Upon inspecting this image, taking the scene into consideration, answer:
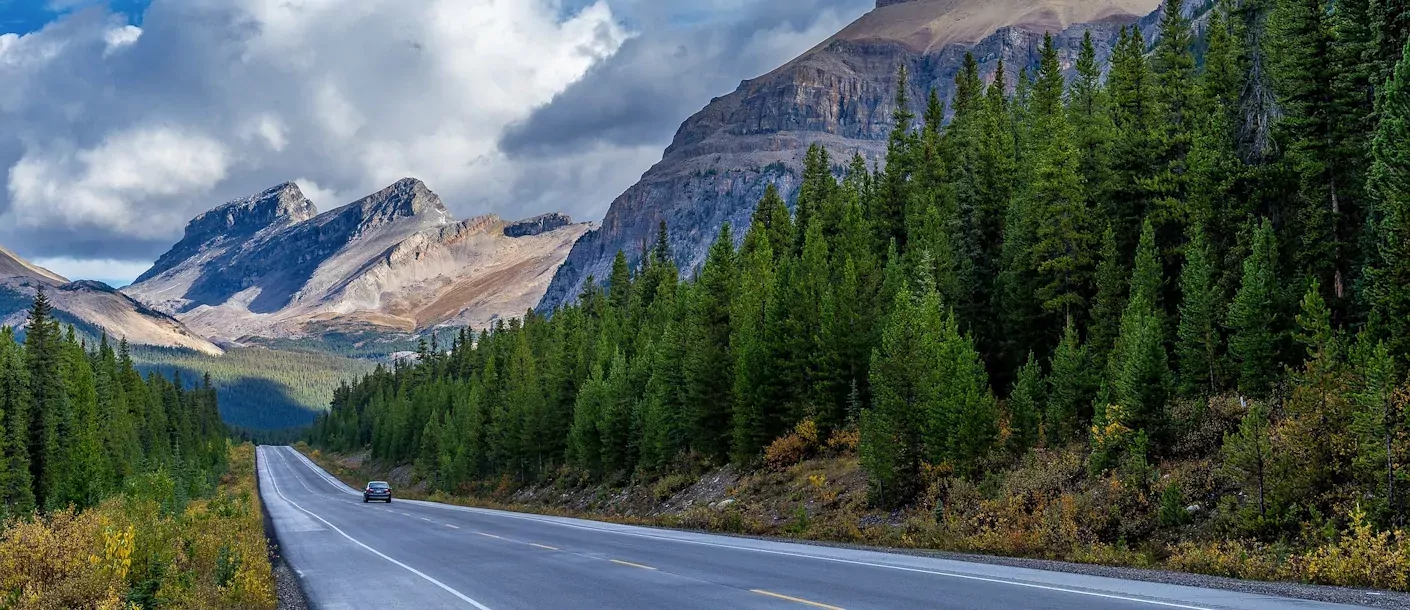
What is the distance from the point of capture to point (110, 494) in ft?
209

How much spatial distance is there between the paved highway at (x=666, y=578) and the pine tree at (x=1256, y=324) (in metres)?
12.6

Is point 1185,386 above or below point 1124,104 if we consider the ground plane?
below

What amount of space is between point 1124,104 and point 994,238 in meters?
9.44

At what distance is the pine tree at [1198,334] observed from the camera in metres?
28.7

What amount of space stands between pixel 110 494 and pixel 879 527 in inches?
2336

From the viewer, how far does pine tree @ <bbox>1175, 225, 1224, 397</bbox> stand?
28.7 meters

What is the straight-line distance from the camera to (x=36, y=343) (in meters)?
68.7

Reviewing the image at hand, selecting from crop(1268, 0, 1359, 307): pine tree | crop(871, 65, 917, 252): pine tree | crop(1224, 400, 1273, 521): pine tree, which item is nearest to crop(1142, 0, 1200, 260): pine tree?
crop(1268, 0, 1359, 307): pine tree

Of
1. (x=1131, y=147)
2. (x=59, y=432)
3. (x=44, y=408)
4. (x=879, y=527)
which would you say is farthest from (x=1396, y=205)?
(x=59, y=432)

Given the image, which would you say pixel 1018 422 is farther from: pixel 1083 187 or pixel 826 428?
pixel 1083 187

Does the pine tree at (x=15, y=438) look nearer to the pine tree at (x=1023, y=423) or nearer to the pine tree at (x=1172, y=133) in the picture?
the pine tree at (x=1023, y=423)

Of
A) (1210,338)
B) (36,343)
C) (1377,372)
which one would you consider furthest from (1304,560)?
(36,343)

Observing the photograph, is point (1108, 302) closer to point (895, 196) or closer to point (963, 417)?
point (963, 417)

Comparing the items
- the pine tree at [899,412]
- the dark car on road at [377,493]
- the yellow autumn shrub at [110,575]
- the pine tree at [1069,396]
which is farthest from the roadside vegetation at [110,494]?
the pine tree at [1069,396]
